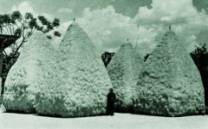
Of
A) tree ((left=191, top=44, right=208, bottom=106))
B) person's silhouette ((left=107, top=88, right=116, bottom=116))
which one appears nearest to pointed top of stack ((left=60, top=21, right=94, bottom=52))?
person's silhouette ((left=107, top=88, right=116, bottom=116))

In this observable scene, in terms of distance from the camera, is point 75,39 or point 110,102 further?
point 110,102

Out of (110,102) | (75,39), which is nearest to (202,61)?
(110,102)

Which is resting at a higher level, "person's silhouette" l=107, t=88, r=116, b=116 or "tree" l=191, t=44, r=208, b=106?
"tree" l=191, t=44, r=208, b=106

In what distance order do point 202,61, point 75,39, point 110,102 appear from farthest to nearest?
point 202,61
point 110,102
point 75,39

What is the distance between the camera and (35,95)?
18.7m

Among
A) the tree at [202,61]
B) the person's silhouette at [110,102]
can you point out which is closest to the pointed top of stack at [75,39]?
the person's silhouette at [110,102]

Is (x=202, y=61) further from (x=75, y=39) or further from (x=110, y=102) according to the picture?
(x=75, y=39)

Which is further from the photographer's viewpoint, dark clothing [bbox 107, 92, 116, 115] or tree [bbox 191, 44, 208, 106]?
tree [bbox 191, 44, 208, 106]

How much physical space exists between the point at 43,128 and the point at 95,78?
5.65 metres

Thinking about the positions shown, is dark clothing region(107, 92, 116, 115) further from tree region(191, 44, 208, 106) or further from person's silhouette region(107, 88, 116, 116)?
tree region(191, 44, 208, 106)

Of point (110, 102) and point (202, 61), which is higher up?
point (202, 61)

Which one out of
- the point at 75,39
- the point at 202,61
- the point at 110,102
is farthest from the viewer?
the point at 202,61

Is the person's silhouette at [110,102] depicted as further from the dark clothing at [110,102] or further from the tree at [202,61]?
the tree at [202,61]

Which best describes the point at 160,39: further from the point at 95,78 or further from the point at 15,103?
the point at 15,103
